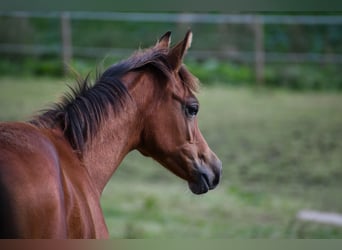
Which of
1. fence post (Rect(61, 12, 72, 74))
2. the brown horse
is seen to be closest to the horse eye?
the brown horse

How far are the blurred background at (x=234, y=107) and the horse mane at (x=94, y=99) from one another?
8.19 feet

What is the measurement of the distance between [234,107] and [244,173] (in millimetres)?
1464

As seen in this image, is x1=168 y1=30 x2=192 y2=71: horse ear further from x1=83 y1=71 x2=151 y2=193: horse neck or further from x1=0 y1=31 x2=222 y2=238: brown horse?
x1=83 y1=71 x2=151 y2=193: horse neck

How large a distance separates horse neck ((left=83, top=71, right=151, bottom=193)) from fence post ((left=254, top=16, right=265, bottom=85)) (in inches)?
251

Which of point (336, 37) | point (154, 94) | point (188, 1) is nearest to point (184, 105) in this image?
point (154, 94)

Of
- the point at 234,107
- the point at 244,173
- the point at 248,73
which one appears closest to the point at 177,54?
the point at 244,173

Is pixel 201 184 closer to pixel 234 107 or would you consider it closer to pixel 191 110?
pixel 191 110

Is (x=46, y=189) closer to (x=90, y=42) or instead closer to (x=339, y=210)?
(x=339, y=210)

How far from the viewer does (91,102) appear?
2635 mm

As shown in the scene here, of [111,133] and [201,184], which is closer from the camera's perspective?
[111,133]

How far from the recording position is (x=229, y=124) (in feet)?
26.4

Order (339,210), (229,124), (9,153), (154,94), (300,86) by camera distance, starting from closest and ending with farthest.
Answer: (9,153), (154,94), (339,210), (229,124), (300,86)

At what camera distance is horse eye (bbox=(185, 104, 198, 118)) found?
277cm

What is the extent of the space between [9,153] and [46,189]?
14 centimetres
